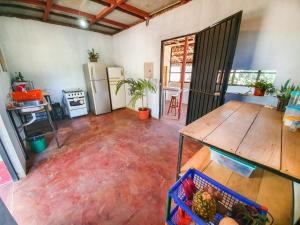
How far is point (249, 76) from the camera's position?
191cm

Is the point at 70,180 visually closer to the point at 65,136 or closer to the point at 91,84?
the point at 65,136

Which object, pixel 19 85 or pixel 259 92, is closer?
pixel 259 92

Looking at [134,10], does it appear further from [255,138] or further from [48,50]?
[255,138]

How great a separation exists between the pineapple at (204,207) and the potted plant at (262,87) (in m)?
1.76

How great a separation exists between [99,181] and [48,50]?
394 centimetres

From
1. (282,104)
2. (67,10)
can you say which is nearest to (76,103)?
(67,10)

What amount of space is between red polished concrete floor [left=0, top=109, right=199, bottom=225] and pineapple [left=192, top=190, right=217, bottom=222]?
82 centimetres

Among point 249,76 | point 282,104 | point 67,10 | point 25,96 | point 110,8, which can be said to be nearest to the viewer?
point 282,104

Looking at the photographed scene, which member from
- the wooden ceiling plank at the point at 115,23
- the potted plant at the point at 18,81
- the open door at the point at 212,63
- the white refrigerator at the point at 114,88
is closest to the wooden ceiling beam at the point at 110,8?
the wooden ceiling plank at the point at 115,23

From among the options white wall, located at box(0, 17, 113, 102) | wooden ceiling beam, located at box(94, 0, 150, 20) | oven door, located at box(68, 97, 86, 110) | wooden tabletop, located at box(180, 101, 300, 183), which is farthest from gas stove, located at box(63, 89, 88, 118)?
wooden tabletop, located at box(180, 101, 300, 183)

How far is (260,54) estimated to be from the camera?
177 centimetres

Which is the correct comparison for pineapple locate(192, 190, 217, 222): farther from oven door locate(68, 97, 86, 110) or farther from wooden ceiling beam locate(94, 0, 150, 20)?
oven door locate(68, 97, 86, 110)

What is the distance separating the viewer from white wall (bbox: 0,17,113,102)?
10.1ft

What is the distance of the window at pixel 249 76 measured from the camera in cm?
175
